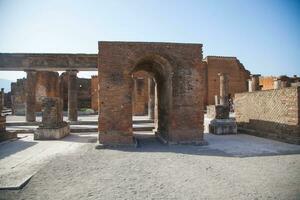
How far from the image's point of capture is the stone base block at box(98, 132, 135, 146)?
31.2 feet

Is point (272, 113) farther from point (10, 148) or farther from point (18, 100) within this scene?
point (18, 100)

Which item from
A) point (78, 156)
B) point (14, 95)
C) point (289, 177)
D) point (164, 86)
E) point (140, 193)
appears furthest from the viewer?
point (14, 95)

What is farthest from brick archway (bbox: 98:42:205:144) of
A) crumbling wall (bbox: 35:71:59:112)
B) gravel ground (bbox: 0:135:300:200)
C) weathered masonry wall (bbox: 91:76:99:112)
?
weathered masonry wall (bbox: 91:76:99:112)

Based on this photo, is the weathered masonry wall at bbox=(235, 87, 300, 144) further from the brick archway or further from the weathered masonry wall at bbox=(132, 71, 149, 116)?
the weathered masonry wall at bbox=(132, 71, 149, 116)

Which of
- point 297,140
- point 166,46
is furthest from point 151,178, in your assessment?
point 297,140

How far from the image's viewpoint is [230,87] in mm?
31391

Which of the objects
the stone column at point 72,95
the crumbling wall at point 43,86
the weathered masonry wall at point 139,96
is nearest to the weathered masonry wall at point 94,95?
the crumbling wall at point 43,86

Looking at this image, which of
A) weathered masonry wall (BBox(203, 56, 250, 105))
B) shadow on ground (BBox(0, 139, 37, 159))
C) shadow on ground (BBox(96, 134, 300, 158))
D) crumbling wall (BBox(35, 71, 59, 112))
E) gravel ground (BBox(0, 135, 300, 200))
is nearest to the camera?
gravel ground (BBox(0, 135, 300, 200))

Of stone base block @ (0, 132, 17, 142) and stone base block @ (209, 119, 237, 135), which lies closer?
stone base block @ (0, 132, 17, 142)

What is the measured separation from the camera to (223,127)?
1291cm

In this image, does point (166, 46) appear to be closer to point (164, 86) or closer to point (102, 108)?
point (164, 86)

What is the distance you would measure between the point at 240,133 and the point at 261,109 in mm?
1741

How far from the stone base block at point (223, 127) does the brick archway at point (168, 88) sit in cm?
335

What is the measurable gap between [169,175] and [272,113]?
25.2ft
